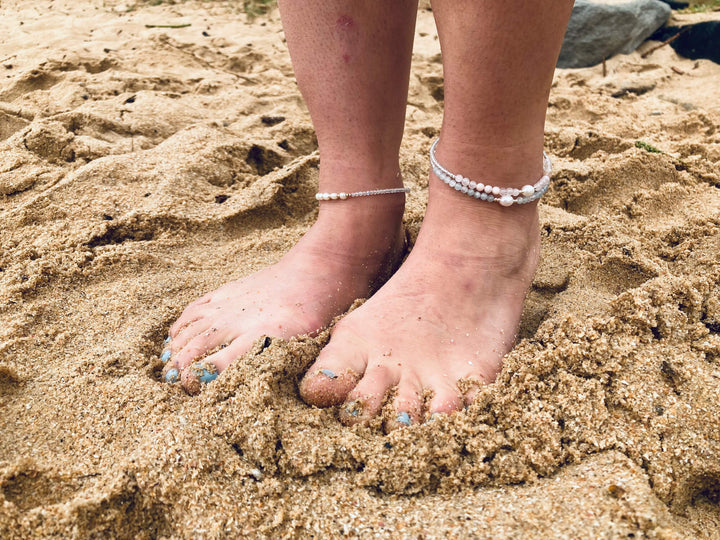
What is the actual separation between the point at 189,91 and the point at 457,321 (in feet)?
6.25

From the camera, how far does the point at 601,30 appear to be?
10.3 feet

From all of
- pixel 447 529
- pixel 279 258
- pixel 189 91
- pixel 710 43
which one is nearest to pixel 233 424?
pixel 447 529

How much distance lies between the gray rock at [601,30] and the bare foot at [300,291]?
7.89 feet

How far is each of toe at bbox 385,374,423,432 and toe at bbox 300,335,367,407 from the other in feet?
0.28

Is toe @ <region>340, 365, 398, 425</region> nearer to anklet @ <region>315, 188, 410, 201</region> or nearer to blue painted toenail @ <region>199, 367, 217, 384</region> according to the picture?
blue painted toenail @ <region>199, 367, 217, 384</region>

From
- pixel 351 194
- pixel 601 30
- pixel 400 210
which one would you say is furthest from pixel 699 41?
pixel 351 194

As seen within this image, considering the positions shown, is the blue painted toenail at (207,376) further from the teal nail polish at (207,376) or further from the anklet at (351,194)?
the anklet at (351,194)

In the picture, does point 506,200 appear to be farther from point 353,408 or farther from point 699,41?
point 699,41

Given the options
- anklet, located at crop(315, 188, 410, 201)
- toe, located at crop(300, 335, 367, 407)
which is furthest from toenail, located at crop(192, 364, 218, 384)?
anklet, located at crop(315, 188, 410, 201)

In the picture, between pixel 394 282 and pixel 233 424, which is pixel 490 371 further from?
pixel 233 424

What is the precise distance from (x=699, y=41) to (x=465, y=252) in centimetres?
310

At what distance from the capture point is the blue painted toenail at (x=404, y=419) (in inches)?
33.8

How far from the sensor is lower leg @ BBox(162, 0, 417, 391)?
3.56ft

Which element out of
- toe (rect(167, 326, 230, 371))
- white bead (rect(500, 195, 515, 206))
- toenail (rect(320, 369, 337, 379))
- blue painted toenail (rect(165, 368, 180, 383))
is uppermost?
white bead (rect(500, 195, 515, 206))
